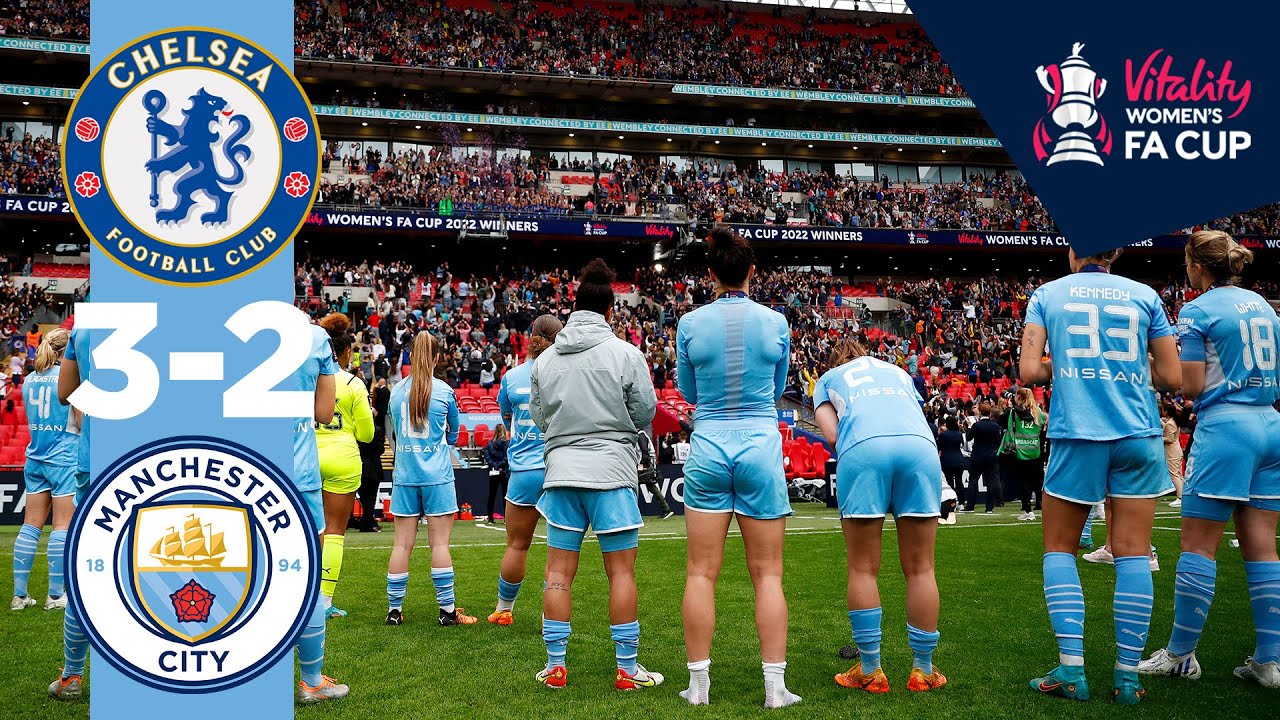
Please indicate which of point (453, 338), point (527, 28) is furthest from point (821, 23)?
point (453, 338)

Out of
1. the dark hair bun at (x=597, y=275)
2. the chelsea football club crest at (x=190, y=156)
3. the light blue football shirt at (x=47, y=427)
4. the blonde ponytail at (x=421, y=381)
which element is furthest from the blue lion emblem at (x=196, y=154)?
the light blue football shirt at (x=47, y=427)

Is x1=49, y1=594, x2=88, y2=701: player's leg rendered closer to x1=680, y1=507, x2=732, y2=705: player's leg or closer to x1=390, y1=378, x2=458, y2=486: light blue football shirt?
x1=390, y1=378, x2=458, y2=486: light blue football shirt

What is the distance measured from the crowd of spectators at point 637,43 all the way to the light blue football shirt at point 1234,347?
36.7m

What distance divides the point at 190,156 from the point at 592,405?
97.2 inches

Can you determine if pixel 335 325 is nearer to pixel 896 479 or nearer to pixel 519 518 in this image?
pixel 519 518

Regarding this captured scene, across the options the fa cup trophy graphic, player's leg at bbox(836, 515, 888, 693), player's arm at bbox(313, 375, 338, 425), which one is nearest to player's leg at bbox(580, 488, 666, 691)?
player's leg at bbox(836, 515, 888, 693)

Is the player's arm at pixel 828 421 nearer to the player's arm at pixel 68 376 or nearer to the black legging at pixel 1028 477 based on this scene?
the player's arm at pixel 68 376

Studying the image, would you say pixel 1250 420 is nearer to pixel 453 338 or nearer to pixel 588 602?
pixel 588 602

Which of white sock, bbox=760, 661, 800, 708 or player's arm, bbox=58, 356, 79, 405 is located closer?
player's arm, bbox=58, 356, 79, 405

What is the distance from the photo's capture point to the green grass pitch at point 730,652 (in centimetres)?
412

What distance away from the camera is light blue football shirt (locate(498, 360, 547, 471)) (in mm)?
6026

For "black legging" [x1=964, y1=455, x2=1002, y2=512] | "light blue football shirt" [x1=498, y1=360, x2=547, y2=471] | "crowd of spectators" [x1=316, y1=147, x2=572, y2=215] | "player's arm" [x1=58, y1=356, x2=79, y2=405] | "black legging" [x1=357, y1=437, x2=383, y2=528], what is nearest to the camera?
"player's arm" [x1=58, y1=356, x2=79, y2=405]

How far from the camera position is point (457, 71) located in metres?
38.0

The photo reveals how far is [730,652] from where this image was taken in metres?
5.34
